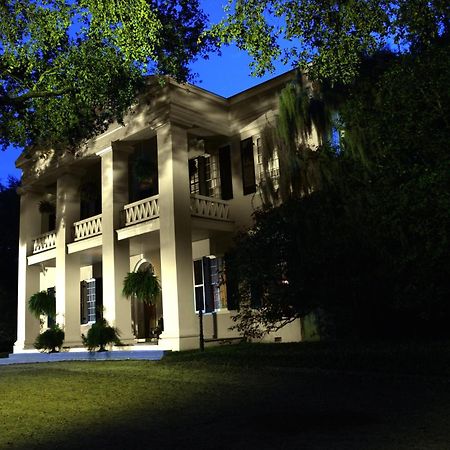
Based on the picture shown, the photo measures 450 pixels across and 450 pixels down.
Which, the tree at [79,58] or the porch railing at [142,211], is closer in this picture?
the tree at [79,58]

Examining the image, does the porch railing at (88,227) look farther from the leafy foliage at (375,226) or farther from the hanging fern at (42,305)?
the leafy foliage at (375,226)

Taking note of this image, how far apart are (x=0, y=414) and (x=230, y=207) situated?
39.3ft

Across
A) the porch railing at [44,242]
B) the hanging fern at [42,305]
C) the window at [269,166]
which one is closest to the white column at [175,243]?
the window at [269,166]

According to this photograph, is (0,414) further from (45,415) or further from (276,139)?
(276,139)

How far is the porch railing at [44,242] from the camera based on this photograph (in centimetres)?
2112

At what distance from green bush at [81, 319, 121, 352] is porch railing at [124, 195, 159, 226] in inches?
131

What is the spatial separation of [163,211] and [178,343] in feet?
12.6

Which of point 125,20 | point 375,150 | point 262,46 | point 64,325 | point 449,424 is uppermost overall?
point 125,20

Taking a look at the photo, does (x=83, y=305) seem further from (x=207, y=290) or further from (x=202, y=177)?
(x=207, y=290)

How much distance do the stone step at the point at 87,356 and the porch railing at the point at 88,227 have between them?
412 centimetres

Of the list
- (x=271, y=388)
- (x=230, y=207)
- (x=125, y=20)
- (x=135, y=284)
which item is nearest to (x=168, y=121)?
(x=230, y=207)

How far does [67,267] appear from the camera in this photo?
1986 cm

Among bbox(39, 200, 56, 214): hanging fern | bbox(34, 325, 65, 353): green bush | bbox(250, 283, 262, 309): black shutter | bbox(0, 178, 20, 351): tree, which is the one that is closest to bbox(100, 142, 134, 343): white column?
bbox(34, 325, 65, 353): green bush

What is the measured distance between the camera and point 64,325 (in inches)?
757
